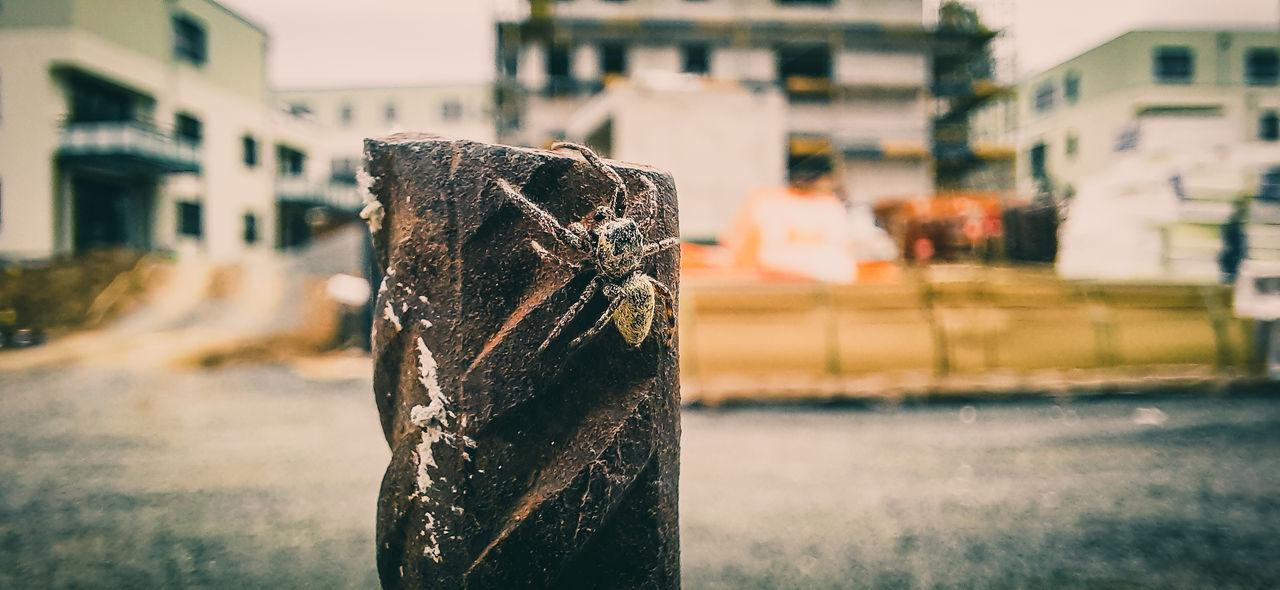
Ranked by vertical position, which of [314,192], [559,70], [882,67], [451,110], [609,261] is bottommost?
[609,261]

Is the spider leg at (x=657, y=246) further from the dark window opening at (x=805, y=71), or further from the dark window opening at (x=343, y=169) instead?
the dark window opening at (x=343, y=169)

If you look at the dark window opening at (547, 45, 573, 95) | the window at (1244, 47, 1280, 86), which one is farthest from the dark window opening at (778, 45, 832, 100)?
the window at (1244, 47, 1280, 86)

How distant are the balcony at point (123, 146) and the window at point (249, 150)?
34cm

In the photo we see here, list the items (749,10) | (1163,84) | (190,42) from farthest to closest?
(749,10), (1163,84), (190,42)

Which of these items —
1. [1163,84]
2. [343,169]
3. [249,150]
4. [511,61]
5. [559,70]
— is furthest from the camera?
[343,169]

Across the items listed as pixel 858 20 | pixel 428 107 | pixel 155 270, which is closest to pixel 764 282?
pixel 155 270

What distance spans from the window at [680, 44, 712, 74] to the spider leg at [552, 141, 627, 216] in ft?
83.7

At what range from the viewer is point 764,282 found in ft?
20.2

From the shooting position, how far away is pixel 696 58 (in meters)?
25.9

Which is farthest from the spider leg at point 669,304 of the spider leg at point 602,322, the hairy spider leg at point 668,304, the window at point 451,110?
the window at point 451,110

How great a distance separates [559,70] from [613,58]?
2097 mm

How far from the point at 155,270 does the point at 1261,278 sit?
12.0 metres

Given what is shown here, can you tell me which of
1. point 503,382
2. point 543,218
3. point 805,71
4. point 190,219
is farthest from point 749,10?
point 503,382

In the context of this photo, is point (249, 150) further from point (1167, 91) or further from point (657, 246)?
point (1167, 91)
